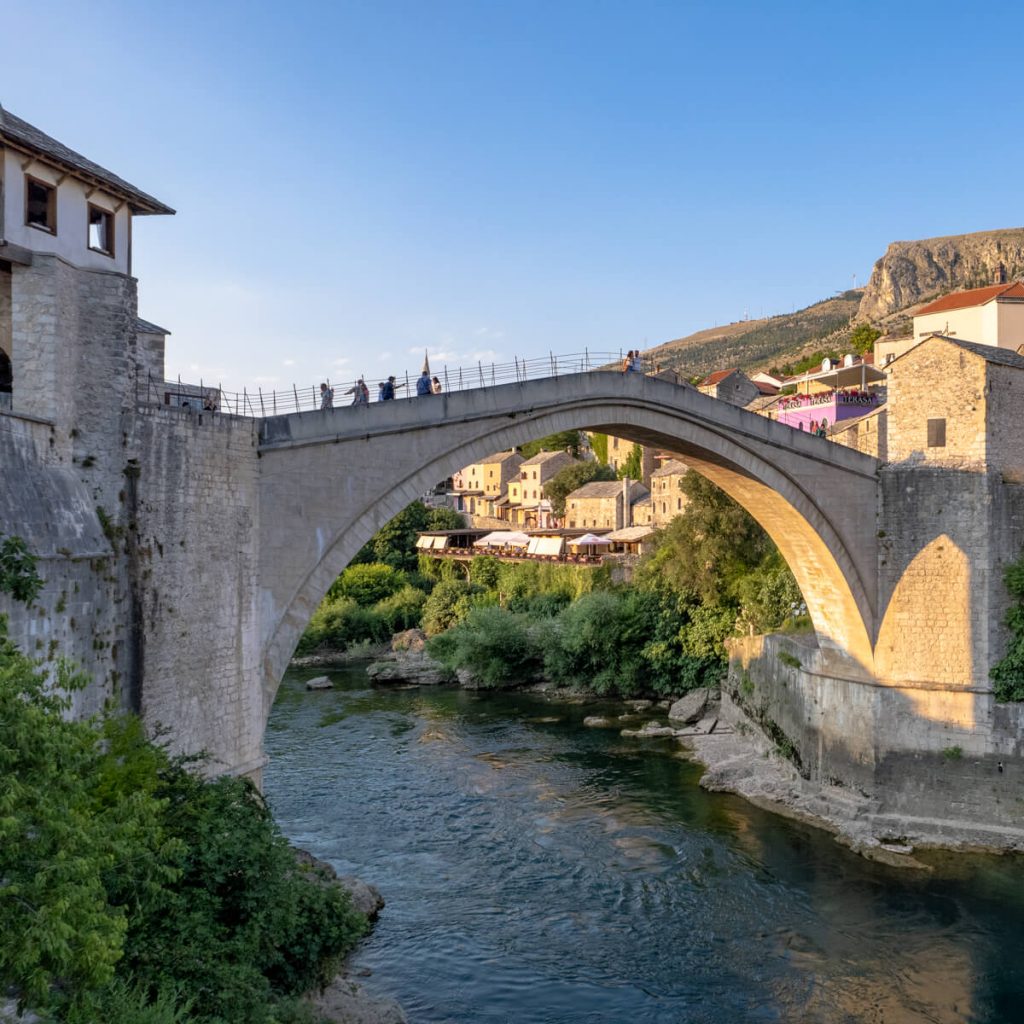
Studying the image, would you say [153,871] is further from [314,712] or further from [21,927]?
[314,712]

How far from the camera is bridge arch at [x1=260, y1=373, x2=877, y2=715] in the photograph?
12891mm

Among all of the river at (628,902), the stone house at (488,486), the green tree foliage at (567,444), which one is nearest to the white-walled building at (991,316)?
the river at (628,902)

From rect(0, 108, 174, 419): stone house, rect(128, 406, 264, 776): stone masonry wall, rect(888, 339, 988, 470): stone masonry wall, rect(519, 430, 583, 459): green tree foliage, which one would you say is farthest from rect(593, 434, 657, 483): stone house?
rect(0, 108, 174, 419): stone house

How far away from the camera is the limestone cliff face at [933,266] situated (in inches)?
3302

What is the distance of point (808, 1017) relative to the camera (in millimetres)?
12023

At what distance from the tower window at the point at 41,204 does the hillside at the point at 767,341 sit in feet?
231

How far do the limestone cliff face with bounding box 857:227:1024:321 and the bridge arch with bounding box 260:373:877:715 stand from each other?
238ft

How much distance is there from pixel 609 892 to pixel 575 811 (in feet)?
12.1

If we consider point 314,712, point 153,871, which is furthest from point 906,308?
point 153,871

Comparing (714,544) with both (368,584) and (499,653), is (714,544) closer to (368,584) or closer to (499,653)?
(499,653)

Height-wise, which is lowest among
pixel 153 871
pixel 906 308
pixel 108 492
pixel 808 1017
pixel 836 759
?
pixel 808 1017

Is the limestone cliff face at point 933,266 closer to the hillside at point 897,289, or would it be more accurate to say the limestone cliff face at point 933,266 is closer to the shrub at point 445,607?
the hillside at point 897,289

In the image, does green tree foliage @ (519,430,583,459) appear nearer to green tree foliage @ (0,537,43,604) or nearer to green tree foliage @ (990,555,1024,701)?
green tree foliage @ (990,555,1024,701)

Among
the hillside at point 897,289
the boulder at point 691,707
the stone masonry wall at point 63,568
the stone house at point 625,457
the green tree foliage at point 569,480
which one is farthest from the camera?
the hillside at point 897,289
